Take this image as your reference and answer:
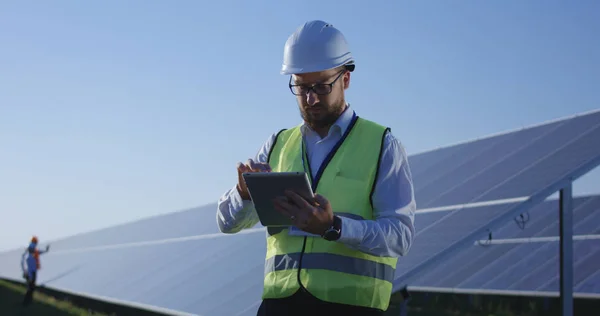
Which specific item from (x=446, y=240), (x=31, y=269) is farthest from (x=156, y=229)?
(x=446, y=240)

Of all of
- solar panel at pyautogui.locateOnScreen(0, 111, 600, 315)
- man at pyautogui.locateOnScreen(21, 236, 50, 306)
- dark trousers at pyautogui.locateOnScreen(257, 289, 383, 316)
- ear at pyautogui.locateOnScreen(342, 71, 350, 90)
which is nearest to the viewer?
dark trousers at pyautogui.locateOnScreen(257, 289, 383, 316)

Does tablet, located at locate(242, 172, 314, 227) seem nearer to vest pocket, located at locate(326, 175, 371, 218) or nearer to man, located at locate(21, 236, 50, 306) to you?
vest pocket, located at locate(326, 175, 371, 218)

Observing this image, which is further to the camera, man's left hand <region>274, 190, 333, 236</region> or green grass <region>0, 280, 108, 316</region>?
green grass <region>0, 280, 108, 316</region>

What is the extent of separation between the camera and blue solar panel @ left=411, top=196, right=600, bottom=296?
13.4 meters

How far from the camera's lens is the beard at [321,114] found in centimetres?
313

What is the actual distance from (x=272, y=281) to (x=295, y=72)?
0.69 m

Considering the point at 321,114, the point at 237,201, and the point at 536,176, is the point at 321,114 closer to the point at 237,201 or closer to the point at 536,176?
the point at 237,201

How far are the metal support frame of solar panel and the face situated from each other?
178 inches

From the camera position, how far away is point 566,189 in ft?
26.2

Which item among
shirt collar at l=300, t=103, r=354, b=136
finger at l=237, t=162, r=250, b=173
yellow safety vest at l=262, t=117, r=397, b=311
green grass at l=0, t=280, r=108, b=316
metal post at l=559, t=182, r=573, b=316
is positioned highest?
shirt collar at l=300, t=103, r=354, b=136

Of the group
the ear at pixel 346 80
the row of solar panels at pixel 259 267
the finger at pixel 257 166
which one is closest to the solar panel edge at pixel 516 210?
the row of solar panels at pixel 259 267

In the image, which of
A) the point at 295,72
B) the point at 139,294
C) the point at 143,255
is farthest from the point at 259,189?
the point at 143,255

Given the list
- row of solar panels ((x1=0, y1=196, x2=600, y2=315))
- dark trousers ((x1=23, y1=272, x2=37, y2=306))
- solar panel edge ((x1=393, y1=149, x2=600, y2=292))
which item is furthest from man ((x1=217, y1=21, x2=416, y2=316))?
Result: dark trousers ((x1=23, y1=272, x2=37, y2=306))

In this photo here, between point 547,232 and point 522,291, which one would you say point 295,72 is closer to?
point 522,291
